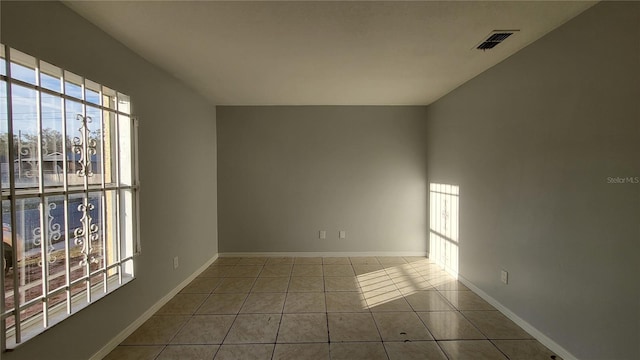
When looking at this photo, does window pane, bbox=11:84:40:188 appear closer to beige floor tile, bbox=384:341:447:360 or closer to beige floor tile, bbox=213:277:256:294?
beige floor tile, bbox=213:277:256:294

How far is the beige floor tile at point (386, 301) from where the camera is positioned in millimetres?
2932

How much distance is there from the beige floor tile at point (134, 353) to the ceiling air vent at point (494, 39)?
360 centimetres

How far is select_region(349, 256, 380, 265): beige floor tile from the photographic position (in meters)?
4.35

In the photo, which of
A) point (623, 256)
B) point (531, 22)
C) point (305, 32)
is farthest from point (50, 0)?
point (623, 256)

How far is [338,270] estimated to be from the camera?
4.05 metres

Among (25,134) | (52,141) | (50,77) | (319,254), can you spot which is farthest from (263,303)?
(50,77)

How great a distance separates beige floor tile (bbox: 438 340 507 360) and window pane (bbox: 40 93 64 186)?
9.82 feet

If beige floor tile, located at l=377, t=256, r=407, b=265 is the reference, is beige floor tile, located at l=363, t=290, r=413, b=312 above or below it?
below

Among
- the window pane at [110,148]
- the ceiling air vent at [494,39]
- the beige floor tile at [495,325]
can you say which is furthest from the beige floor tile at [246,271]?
the ceiling air vent at [494,39]

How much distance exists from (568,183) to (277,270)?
3369 millimetres

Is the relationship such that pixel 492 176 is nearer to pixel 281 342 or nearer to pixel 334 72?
pixel 334 72

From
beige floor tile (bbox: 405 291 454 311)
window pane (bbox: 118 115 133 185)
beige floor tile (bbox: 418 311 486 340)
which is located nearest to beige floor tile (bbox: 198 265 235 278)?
window pane (bbox: 118 115 133 185)

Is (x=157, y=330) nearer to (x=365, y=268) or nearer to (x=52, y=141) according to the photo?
(x=52, y=141)

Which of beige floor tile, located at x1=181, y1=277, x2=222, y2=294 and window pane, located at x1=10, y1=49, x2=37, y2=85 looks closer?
window pane, located at x1=10, y1=49, x2=37, y2=85
